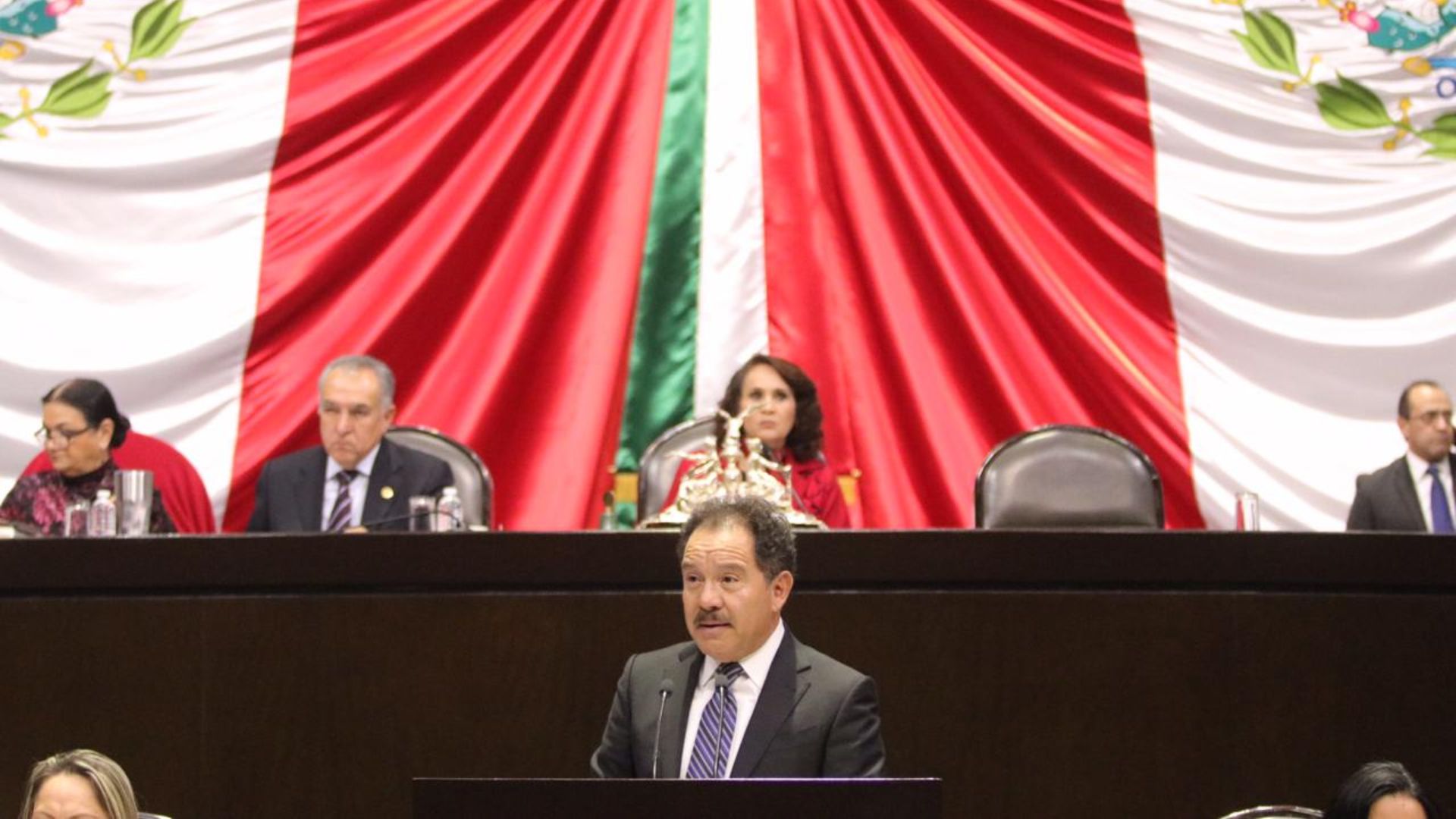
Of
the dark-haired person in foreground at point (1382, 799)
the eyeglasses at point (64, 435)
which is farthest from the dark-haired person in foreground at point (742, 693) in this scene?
the eyeglasses at point (64, 435)

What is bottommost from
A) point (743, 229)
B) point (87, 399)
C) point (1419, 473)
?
point (1419, 473)

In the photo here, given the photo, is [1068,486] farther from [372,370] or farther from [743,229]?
[372,370]

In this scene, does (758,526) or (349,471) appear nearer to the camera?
(758,526)

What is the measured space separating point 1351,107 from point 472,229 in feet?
8.76

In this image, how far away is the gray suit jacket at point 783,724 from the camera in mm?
2695

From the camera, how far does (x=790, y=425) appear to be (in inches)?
195

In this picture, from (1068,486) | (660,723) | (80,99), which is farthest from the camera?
(80,99)

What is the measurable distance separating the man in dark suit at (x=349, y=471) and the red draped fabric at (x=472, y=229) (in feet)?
2.77

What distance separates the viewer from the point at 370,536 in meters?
3.53

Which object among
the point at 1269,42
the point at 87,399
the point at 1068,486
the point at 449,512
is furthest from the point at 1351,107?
the point at 87,399

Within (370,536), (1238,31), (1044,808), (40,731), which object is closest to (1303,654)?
(1044,808)

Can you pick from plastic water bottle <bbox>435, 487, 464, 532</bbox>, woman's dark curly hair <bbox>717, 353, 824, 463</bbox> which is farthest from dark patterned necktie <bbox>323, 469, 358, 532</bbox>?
woman's dark curly hair <bbox>717, 353, 824, 463</bbox>

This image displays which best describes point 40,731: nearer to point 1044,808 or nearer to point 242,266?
point 1044,808

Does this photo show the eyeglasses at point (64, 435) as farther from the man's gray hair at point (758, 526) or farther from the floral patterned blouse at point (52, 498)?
the man's gray hair at point (758, 526)
